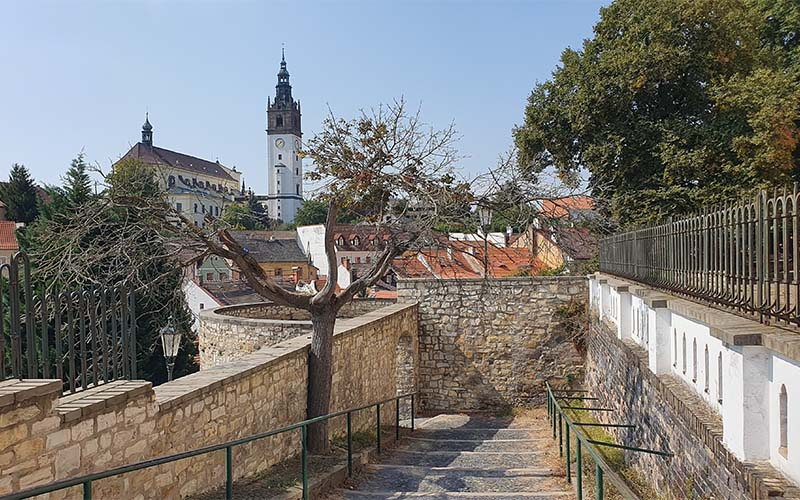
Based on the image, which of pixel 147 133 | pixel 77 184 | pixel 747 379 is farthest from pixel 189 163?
Answer: pixel 747 379

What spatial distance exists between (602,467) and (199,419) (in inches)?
145

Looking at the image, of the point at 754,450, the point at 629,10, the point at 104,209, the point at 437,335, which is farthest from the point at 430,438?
the point at 629,10

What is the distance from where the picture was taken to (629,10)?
17.6 meters

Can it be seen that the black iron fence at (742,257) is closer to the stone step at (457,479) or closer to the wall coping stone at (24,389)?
the stone step at (457,479)

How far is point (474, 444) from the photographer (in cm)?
1181

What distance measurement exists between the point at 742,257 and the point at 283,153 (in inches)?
4818

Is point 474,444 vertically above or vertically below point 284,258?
below

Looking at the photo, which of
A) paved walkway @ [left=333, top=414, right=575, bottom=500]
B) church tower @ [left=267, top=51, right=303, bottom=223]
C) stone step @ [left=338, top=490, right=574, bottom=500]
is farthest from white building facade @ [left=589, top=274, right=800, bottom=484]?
church tower @ [left=267, top=51, right=303, bottom=223]

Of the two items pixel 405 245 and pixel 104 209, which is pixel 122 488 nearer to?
A: pixel 104 209

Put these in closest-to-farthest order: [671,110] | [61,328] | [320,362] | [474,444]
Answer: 1. [61,328]
2. [320,362]
3. [474,444]
4. [671,110]

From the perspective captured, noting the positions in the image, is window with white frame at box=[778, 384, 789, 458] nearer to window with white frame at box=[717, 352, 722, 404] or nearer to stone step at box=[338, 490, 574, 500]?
window with white frame at box=[717, 352, 722, 404]

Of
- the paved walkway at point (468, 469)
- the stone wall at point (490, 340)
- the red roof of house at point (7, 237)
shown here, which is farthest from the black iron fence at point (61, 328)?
the red roof of house at point (7, 237)

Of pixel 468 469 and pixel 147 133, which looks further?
pixel 147 133

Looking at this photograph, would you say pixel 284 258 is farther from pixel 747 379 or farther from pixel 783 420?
pixel 783 420
